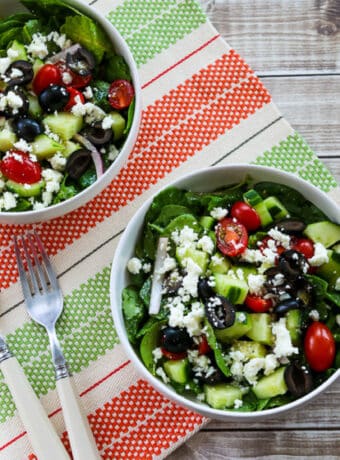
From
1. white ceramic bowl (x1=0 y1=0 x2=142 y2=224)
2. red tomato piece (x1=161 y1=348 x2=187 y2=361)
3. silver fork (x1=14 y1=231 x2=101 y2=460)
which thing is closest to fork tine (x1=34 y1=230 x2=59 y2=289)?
silver fork (x1=14 y1=231 x2=101 y2=460)

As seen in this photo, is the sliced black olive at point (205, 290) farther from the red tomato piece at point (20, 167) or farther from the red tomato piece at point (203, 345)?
the red tomato piece at point (20, 167)

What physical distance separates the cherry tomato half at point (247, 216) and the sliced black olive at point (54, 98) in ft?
1.99

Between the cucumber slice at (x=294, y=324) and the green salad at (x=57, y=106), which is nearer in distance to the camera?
the cucumber slice at (x=294, y=324)

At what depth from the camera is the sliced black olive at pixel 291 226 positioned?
2203 mm

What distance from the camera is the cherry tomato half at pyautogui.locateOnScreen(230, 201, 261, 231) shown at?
222 cm

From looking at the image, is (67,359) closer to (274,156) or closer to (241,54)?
(274,156)

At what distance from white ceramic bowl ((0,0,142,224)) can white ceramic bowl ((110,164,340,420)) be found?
15 cm

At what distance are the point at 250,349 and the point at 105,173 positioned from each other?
0.67 metres

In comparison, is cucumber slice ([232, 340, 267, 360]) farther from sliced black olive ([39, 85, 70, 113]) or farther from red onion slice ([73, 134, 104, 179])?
sliced black olive ([39, 85, 70, 113])

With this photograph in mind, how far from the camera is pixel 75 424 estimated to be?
230 cm

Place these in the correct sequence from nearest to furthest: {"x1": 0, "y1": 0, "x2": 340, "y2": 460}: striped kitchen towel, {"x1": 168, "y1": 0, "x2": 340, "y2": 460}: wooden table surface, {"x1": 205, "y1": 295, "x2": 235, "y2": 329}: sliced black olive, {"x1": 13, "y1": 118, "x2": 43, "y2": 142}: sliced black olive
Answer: {"x1": 205, "y1": 295, "x2": 235, "y2": 329}: sliced black olive, {"x1": 13, "y1": 118, "x2": 43, "y2": 142}: sliced black olive, {"x1": 0, "y1": 0, "x2": 340, "y2": 460}: striped kitchen towel, {"x1": 168, "y1": 0, "x2": 340, "y2": 460}: wooden table surface

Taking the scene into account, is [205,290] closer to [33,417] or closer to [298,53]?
[33,417]

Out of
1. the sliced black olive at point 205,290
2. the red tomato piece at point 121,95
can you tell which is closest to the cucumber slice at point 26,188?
the red tomato piece at point 121,95

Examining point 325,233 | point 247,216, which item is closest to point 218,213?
point 247,216
